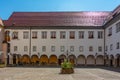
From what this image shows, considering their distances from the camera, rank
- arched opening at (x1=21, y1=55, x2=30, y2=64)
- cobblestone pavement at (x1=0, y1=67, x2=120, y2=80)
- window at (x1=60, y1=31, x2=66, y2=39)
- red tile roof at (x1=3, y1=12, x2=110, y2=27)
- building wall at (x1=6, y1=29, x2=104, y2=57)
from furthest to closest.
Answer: arched opening at (x1=21, y1=55, x2=30, y2=64)
red tile roof at (x1=3, y1=12, x2=110, y2=27)
window at (x1=60, y1=31, x2=66, y2=39)
building wall at (x1=6, y1=29, x2=104, y2=57)
cobblestone pavement at (x1=0, y1=67, x2=120, y2=80)

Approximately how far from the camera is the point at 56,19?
223 feet

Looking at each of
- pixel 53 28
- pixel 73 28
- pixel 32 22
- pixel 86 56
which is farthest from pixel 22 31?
pixel 86 56

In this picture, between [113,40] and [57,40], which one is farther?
[57,40]

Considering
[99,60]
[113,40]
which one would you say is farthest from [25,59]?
[113,40]

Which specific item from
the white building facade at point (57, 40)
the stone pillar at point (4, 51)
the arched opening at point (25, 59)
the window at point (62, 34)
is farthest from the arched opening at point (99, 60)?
the stone pillar at point (4, 51)

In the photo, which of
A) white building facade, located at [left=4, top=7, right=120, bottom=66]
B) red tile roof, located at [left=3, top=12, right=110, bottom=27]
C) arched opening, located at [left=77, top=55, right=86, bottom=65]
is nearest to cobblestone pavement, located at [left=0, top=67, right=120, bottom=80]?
white building facade, located at [left=4, top=7, right=120, bottom=66]

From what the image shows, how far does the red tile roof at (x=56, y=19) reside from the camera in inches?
2601

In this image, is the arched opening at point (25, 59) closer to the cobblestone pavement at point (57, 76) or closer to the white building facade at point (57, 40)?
the white building facade at point (57, 40)

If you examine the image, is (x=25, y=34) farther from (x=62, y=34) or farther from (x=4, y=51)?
(x=62, y=34)

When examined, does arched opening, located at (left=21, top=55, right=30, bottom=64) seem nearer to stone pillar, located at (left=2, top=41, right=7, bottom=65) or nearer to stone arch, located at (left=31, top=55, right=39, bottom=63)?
stone arch, located at (left=31, top=55, right=39, bottom=63)

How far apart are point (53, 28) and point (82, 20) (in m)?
7.10

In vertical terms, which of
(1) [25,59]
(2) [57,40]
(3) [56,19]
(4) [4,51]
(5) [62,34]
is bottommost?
(1) [25,59]

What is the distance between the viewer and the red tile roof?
66062 millimetres

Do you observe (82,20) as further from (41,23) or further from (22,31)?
(22,31)
